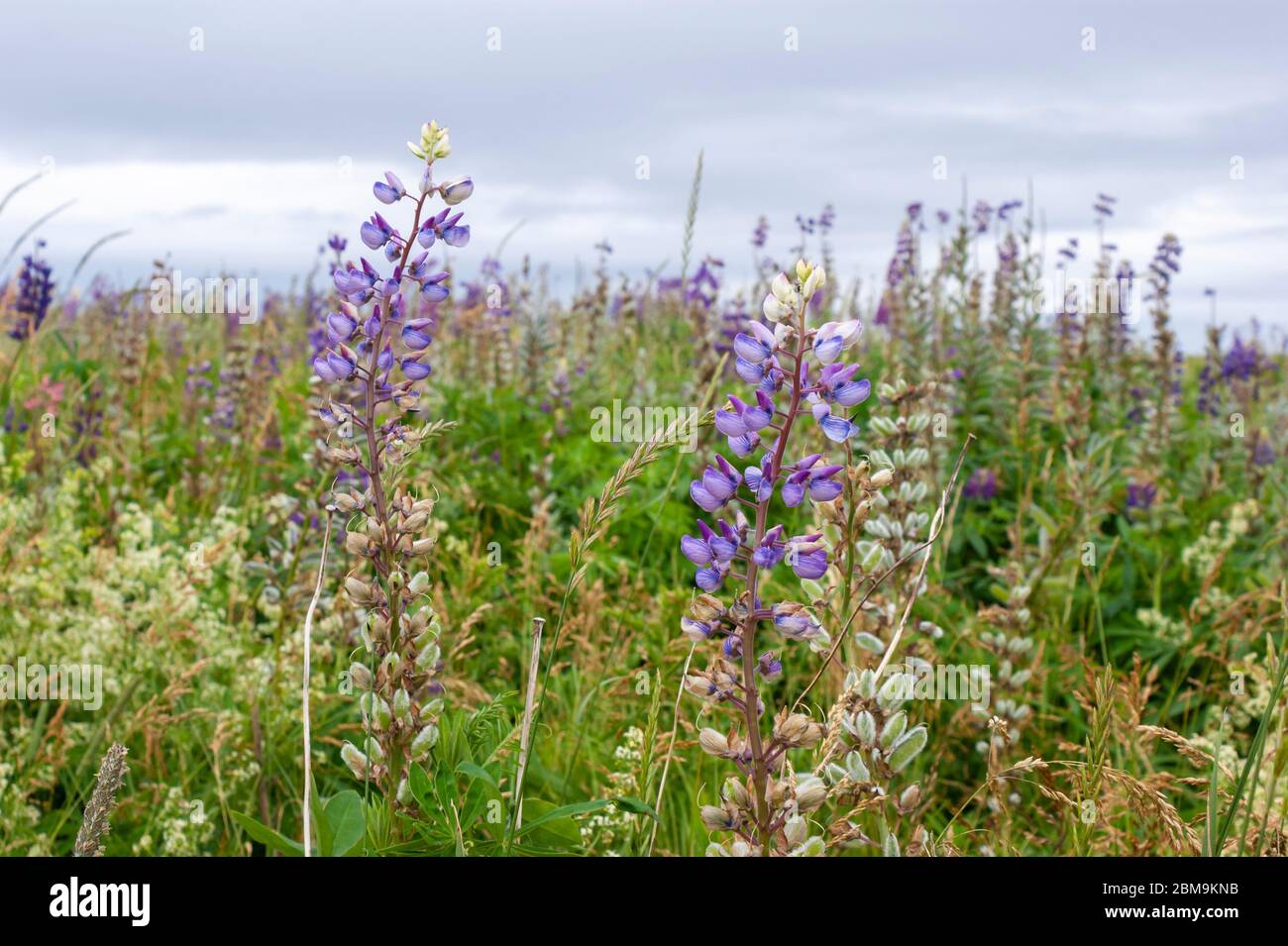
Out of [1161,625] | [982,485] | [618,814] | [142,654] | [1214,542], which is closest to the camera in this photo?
[618,814]

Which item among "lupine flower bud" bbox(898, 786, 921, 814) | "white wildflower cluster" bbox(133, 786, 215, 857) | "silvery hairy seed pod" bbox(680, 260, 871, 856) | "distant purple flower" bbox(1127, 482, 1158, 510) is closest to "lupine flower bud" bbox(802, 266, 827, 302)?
"silvery hairy seed pod" bbox(680, 260, 871, 856)

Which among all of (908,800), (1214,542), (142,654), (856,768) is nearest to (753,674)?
(856,768)

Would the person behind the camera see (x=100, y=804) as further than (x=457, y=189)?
No

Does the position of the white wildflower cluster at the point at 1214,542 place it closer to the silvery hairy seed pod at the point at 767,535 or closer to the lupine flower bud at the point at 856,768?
the lupine flower bud at the point at 856,768

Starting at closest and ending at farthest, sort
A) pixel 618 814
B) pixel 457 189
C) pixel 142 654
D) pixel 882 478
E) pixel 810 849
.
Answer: pixel 810 849
pixel 882 478
pixel 457 189
pixel 618 814
pixel 142 654

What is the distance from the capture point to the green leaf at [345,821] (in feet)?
5.77

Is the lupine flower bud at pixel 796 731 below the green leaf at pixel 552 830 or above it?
above

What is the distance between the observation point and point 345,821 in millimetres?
1825

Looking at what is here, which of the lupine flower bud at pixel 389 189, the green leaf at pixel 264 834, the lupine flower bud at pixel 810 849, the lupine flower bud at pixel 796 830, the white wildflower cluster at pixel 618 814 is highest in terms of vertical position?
the lupine flower bud at pixel 389 189

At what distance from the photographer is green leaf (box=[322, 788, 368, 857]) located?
5.77ft

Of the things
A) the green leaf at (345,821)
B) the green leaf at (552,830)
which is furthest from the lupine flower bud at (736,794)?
the green leaf at (345,821)

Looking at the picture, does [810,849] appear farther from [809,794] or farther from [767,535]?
[767,535]

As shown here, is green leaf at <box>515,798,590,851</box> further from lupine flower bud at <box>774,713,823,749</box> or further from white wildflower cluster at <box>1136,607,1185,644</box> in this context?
white wildflower cluster at <box>1136,607,1185,644</box>
